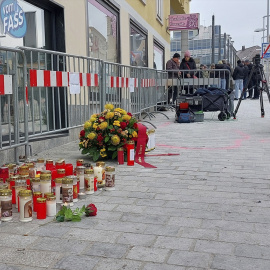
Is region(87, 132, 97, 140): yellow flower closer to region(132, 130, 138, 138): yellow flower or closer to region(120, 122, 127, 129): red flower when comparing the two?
region(120, 122, 127, 129): red flower

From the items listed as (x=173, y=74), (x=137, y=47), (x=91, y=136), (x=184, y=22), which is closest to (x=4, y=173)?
(x=91, y=136)

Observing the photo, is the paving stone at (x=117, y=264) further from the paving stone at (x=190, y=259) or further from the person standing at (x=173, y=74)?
the person standing at (x=173, y=74)

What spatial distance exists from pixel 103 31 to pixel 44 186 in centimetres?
759

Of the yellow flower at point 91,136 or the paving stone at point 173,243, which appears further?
the yellow flower at point 91,136

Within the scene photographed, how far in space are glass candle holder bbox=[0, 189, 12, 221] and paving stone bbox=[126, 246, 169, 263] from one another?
1185mm

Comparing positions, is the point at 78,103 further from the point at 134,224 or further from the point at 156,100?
the point at 156,100

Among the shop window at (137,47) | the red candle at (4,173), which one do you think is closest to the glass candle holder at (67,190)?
the red candle at (4,173)

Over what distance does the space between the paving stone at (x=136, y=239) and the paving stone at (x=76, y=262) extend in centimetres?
34

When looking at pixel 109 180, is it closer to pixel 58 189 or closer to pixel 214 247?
pixel 58 189

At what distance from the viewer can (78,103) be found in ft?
22.3

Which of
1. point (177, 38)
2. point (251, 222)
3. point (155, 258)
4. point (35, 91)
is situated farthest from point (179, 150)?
point (177, 38)

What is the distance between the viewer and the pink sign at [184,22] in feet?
70.1

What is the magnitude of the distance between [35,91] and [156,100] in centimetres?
783

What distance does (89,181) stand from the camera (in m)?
3.97
